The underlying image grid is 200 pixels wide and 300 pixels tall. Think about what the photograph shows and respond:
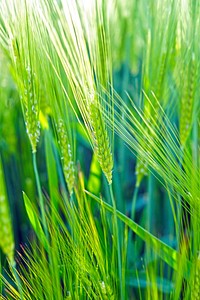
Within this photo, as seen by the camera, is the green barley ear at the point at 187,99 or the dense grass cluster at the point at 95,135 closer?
the dense grass cluster at the point at 95,135

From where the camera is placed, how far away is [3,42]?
0.76 meters

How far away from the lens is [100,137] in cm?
63

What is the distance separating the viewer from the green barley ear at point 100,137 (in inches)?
24.5

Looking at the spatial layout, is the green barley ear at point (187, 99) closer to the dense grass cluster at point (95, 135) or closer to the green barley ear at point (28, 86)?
the dense grass cluster at point (95, 135)

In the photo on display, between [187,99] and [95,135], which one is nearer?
[95,135]

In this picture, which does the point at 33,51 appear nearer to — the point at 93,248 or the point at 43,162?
the point at 93,248

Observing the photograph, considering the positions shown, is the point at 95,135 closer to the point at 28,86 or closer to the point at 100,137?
the point at 100,137

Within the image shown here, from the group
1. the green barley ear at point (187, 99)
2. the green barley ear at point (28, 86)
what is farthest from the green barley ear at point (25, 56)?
the green barley ear at point (187, 99)

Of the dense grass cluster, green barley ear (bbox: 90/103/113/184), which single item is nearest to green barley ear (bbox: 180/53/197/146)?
the dense grass cluster

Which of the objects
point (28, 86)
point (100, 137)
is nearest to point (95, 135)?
point (100, 137)

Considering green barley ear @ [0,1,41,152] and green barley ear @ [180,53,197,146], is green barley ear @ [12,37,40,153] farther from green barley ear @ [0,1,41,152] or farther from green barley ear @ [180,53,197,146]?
green barley ear @ [180,53,197,146]

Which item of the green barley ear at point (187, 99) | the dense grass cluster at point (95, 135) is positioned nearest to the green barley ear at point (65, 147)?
the dense grass cluster at point (95, 135)

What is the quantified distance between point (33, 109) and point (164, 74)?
0.21 metres

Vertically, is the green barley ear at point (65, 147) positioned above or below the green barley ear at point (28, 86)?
below
